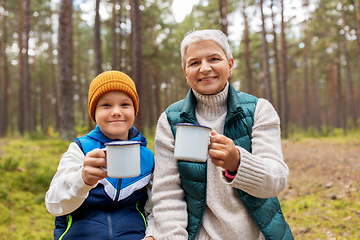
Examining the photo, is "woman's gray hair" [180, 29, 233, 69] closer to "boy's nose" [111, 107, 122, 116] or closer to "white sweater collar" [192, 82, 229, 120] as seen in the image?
"white sweater collar" [192, 82, 229, 120]

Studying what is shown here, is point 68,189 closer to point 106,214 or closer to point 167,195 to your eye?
point 106,214

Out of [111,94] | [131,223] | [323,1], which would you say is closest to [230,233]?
[131,223]

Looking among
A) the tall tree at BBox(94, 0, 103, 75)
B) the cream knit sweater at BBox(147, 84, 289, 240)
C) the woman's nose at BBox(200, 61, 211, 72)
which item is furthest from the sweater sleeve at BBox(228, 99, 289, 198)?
the tall tree at BBox(94, 0, 103, 75)

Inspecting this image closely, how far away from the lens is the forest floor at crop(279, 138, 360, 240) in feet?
10.4

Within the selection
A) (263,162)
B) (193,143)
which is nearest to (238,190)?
(263,162)

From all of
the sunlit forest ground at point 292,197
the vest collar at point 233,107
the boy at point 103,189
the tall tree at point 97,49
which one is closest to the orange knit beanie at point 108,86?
the boy at point 103,189

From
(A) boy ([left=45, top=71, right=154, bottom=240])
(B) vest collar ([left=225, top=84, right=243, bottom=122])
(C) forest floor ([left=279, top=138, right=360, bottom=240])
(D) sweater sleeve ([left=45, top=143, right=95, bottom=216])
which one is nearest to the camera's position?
(D) sweater sleeve ([left=45, top=143, right=95, bottom=216])

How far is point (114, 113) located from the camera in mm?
1707

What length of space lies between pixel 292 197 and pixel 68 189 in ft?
14.7

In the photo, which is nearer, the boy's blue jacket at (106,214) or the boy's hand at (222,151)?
the boy's hand at (222,151)

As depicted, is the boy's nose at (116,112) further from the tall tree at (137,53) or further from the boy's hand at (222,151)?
the tall tree at (137,53)

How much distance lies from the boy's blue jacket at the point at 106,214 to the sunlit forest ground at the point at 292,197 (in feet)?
7.30

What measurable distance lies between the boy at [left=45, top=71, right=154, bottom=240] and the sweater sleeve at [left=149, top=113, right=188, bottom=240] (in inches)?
6.3

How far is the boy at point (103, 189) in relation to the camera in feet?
4.94
